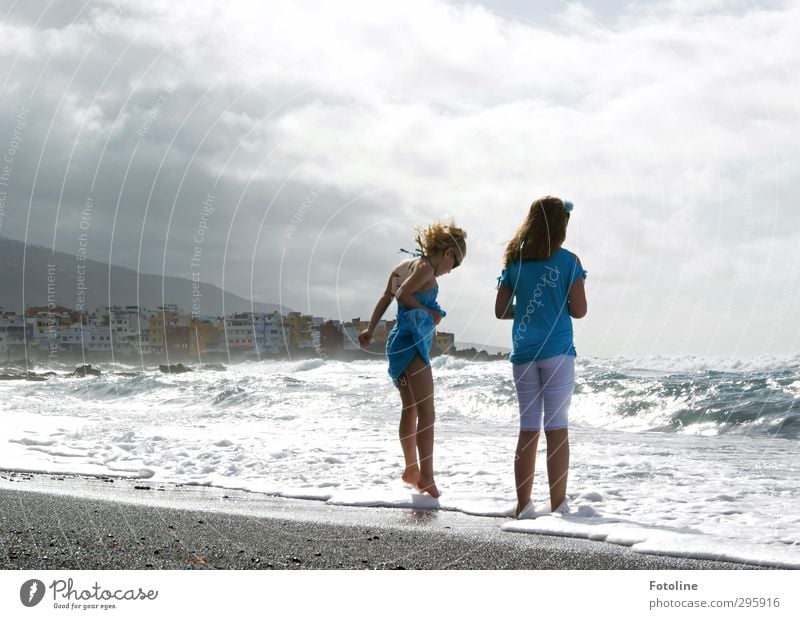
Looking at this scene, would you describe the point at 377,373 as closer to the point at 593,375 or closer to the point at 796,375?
the point at 593,375

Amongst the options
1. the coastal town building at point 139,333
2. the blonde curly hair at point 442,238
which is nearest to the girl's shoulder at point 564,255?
the blonde curly hair at point 442,238

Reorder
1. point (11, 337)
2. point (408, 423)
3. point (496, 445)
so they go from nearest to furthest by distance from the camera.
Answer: point (408, 423)
point (496, 445)
point (11, 337)

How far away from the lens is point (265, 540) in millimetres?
4930

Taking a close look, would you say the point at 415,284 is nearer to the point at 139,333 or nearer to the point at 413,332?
the point at 413,332

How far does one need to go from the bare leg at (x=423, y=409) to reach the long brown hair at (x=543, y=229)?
1439 mm

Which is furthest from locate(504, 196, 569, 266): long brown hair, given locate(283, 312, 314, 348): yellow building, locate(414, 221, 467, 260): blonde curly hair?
locate(283, 312, 314, 348): yellow building

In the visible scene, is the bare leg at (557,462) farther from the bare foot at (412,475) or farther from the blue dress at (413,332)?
the bare foot at (412,475)

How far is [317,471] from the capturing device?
28.1ft

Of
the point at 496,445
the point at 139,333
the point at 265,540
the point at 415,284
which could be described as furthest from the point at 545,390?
the point at 139,333

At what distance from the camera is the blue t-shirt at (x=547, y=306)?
5730 mm

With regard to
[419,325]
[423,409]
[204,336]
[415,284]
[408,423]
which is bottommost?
[408,423]

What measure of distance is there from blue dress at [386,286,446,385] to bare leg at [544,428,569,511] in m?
1.26

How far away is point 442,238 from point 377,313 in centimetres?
83
